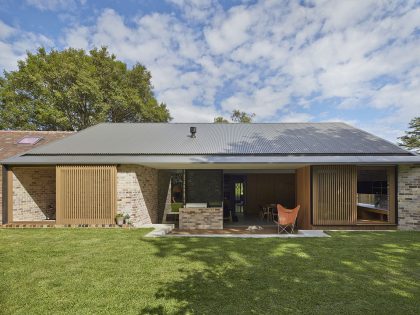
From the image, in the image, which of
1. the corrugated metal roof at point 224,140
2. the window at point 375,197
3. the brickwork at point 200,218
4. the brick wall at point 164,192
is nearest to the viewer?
the window at point 375,197

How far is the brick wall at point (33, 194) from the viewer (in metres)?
11.6

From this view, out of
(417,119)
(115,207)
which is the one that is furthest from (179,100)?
(417,119)

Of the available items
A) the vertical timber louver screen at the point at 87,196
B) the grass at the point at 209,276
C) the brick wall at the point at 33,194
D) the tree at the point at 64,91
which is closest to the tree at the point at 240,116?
the tree at the point at 64,91

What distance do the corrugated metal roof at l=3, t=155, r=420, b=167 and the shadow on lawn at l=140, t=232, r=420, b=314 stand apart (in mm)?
3225

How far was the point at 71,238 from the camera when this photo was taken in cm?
835

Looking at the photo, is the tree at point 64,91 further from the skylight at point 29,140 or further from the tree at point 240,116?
the tree at point 240,116

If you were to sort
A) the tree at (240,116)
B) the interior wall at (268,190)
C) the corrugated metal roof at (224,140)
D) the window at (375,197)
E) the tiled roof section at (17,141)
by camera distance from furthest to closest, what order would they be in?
the tree at (240,116), the interior wall at (268,190), the tiled roof section at (17,141), the corrugated metal roof at (224,140), the window at (375,197)

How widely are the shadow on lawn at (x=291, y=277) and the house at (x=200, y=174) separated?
273 centimetres

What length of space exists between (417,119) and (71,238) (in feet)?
118

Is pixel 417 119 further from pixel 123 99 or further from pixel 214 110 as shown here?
pixel 123 99

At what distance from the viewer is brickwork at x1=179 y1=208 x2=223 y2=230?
1105 cm

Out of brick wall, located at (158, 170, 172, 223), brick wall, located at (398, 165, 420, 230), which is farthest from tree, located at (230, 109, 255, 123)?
brick wall, located at (398, 165, 420, 230)

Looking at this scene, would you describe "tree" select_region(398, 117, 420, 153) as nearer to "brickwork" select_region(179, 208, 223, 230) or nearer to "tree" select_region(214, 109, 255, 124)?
"tree" select_region(214, 109, 255, 124)

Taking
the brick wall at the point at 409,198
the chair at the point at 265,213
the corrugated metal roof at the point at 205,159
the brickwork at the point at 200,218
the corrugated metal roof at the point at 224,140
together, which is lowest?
the chair at the point at 265,213
